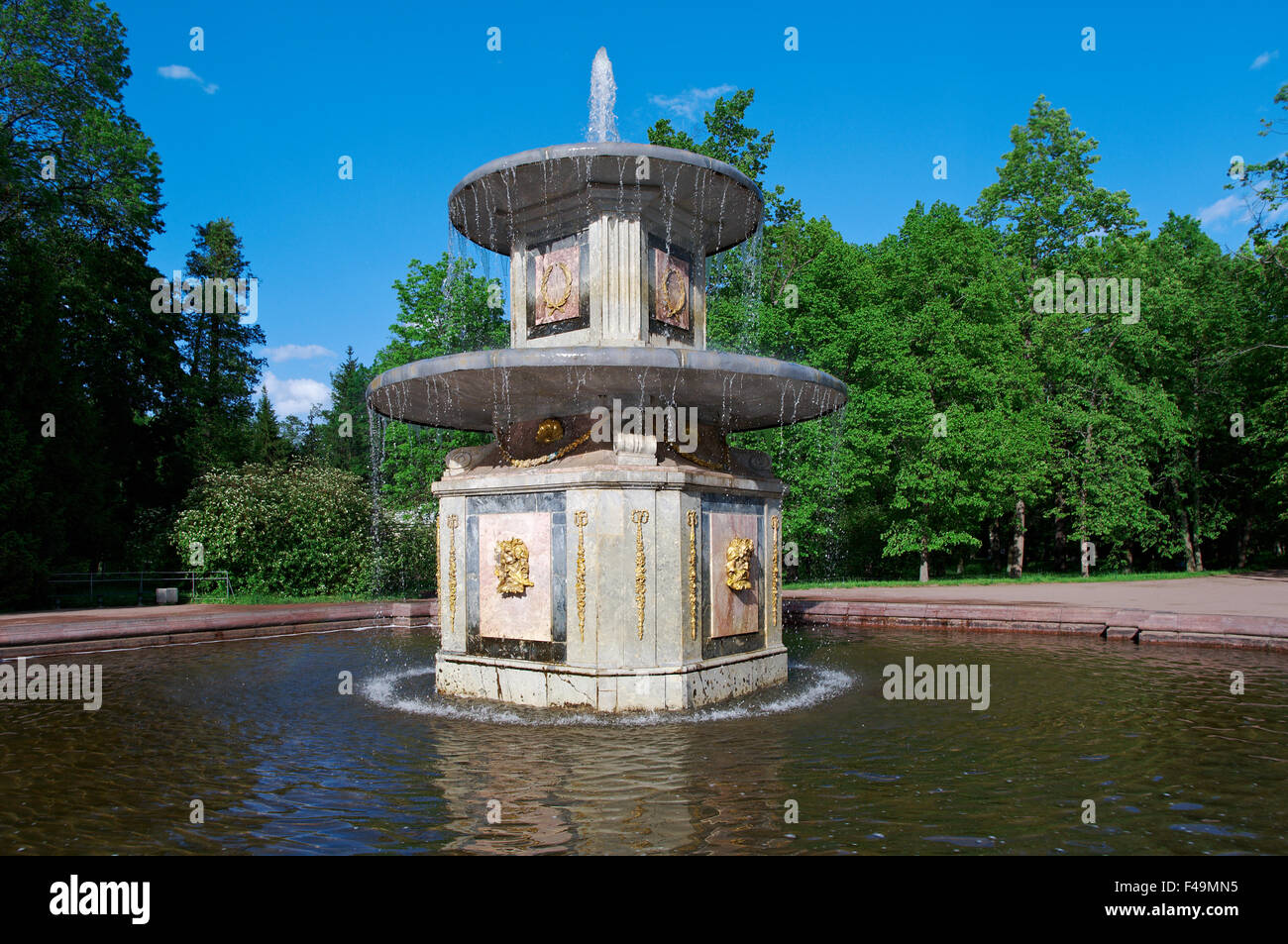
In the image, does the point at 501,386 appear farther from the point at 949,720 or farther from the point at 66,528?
A: the point at 66,528

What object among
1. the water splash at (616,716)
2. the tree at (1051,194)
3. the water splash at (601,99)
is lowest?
the water splash at (616,716)

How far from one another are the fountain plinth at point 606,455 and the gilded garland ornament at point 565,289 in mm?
26

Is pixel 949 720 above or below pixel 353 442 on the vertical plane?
below

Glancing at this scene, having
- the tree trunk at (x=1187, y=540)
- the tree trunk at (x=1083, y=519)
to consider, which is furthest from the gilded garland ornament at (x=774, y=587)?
the tree trunk at (x=1187, y=540)

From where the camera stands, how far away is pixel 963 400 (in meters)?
29.7

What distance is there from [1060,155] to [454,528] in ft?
129

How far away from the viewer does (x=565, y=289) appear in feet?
35.0

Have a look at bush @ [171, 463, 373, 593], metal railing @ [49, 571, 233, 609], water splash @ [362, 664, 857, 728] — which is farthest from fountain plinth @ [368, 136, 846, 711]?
metal railing @ [49, 571, 233, 609]

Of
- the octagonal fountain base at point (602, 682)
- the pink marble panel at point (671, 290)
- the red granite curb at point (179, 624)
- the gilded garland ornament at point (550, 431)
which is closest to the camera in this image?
the octagonal fountain base at point (602, 682)

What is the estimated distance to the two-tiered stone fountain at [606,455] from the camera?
9.21m

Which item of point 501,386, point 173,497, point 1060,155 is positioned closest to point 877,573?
point 1060,155

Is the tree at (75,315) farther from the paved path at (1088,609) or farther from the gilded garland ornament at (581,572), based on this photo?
the paved path at (1088,609)

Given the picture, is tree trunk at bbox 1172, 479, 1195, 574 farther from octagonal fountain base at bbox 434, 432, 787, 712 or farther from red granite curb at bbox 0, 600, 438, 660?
octagonal fountain base at bbox 434, 432, 787, 712
